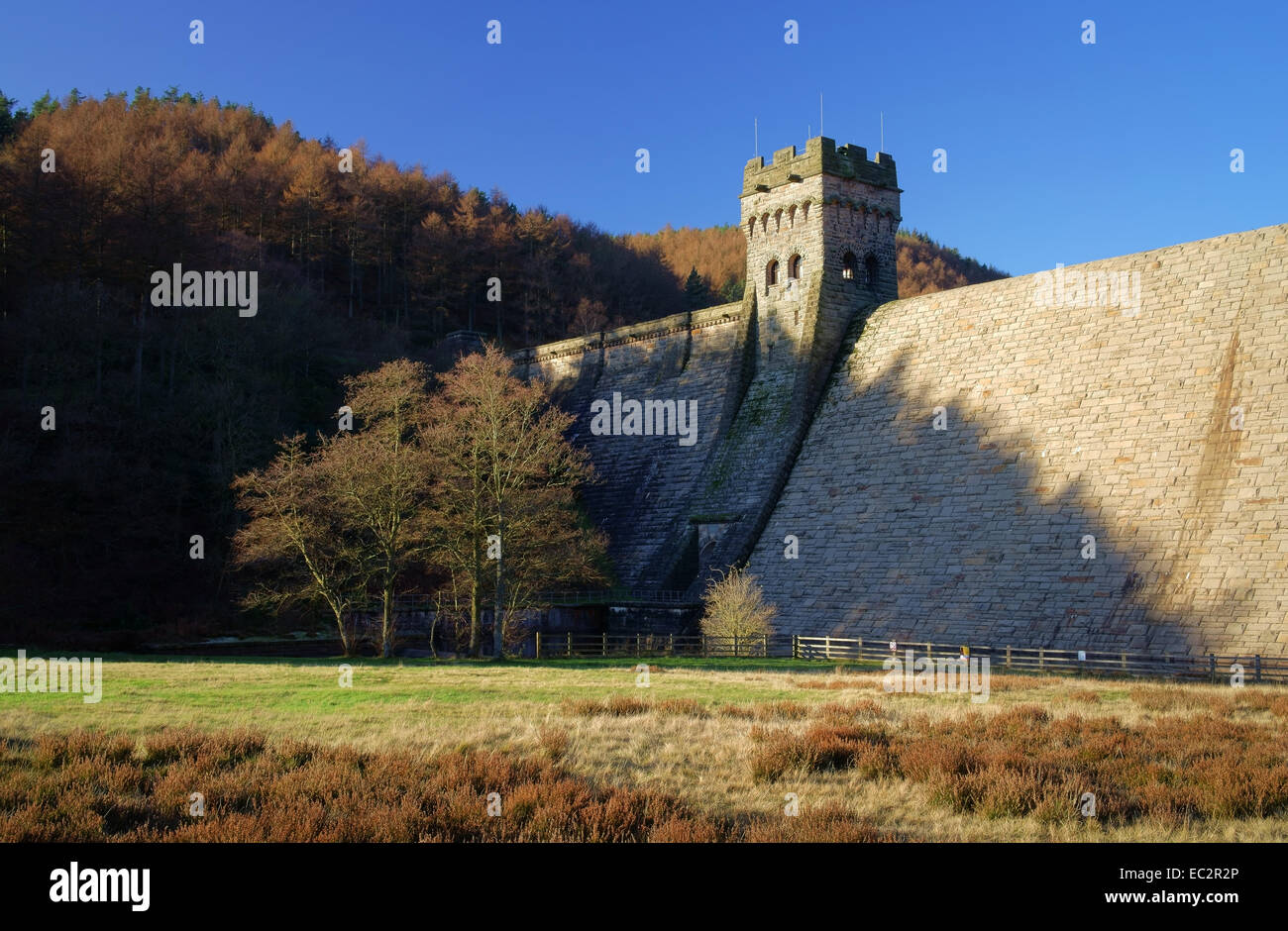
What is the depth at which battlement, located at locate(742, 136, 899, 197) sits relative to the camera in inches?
1622

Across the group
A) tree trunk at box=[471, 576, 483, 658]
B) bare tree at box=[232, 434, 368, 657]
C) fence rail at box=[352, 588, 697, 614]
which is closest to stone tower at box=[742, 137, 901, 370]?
fence rail at box=[352, 588, 697, 614]

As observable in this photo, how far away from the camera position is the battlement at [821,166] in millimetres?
41188

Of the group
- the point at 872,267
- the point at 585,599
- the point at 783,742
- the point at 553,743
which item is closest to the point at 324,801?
the point at 553,743

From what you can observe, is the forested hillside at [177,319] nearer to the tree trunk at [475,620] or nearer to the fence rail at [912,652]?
the tree trunk at [475,620]

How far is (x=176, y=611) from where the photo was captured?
39.0m

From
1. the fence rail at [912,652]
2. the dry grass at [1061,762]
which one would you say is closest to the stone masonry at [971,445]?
the fence rail at [912,652]

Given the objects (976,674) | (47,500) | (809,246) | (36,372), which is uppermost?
(809,246)

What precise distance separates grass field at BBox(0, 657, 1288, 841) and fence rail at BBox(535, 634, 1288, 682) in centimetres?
217

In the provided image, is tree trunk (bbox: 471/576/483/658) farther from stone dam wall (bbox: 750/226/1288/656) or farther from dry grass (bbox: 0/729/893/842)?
dry grass (bbox: 0/729/893/842)

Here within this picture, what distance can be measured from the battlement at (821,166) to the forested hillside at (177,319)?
2587 centimetres

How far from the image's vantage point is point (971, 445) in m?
33.4
